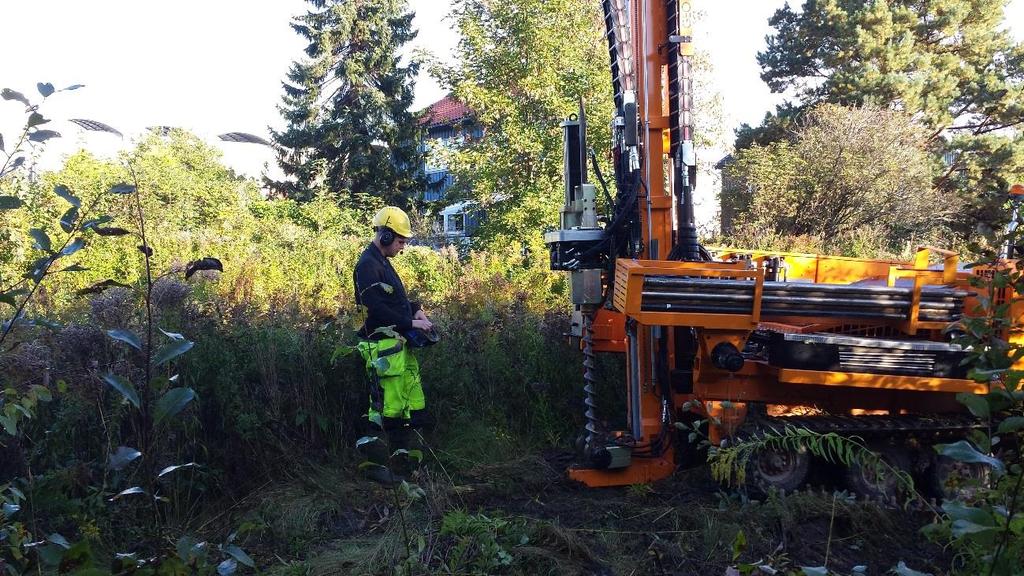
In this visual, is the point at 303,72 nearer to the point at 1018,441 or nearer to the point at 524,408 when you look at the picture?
the point at 524,408

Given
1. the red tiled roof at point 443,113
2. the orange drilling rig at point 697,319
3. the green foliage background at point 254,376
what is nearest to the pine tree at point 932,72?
the red tiled roof at point 443,113

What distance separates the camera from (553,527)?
→ 4793 mm

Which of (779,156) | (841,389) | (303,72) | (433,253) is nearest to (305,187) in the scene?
(303,72)

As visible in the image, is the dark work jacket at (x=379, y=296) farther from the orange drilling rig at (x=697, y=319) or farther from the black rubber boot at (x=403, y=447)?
the orange drilling rig at (x=697, y=319)

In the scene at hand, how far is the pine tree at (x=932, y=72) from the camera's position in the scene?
28.6 metres

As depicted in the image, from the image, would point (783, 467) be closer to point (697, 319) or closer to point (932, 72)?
point (697, 319)

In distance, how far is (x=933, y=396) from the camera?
6.05m

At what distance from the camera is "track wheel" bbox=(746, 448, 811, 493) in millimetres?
5805

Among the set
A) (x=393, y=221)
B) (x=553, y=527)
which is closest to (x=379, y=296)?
(x=393, y=221)

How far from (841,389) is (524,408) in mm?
2725

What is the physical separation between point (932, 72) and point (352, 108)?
21.4 meters

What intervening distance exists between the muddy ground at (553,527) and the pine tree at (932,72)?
83.8ft

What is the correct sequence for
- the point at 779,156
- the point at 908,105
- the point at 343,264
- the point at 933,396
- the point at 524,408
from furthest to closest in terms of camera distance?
the point at 908,105 < the point at 779,156 < the point at 343,264 < the point at 524,408 < the point at 933,396

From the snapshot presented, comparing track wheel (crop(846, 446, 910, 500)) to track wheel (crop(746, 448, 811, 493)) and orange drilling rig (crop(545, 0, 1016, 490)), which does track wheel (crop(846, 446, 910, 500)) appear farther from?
track wheel (crop(746, 448, 811, 493))
